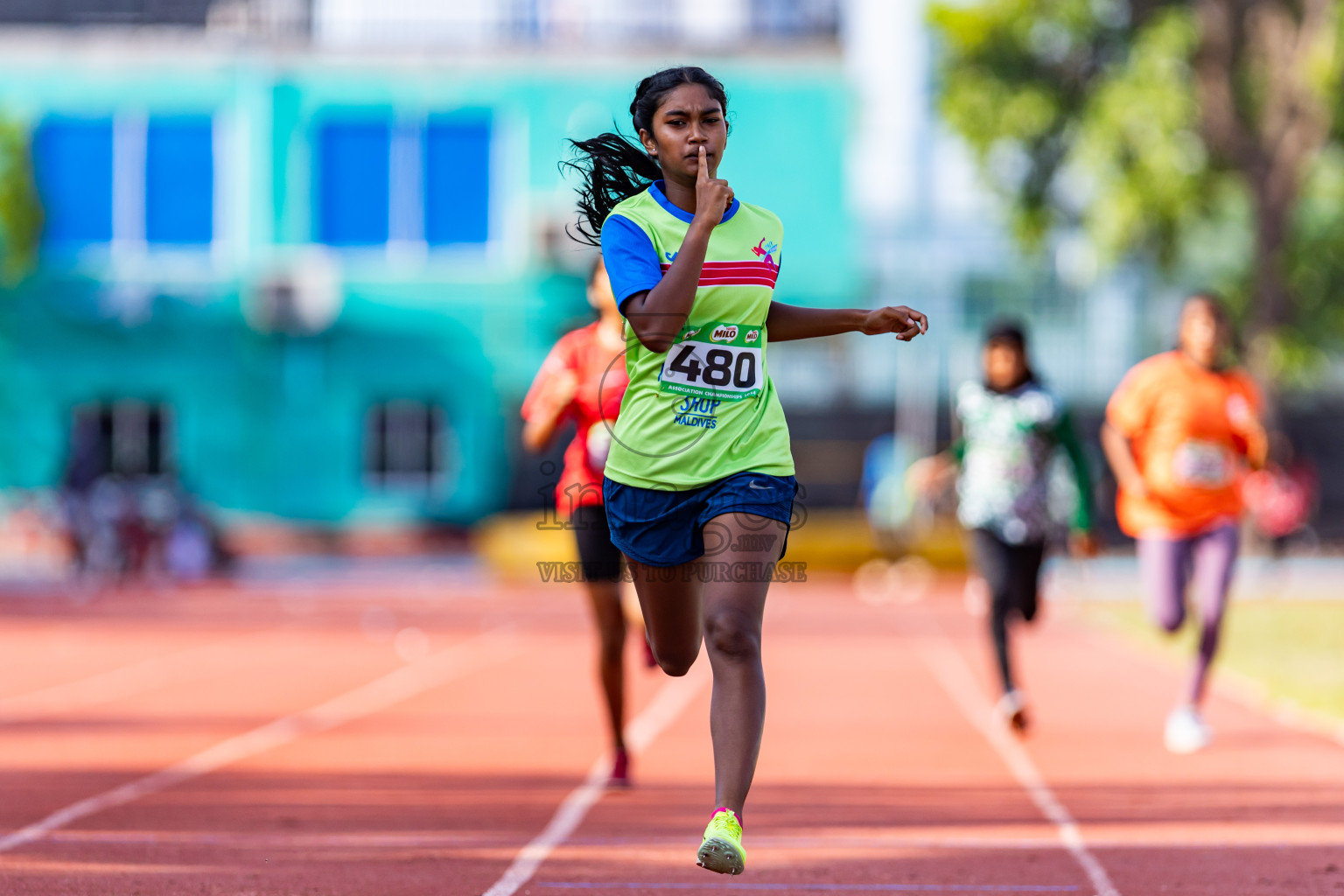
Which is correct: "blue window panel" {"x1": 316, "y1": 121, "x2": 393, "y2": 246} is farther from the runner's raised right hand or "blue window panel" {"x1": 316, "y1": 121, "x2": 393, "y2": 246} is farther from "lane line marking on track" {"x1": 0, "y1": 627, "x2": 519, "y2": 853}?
the runner's raised right hand

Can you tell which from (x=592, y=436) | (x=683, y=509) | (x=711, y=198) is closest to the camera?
(x=711, y=198)

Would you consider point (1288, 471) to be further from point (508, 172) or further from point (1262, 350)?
point (508, 172)

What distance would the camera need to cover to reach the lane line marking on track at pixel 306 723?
6980 mm

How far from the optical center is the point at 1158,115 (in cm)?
2300

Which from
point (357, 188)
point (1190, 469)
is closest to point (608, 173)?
point (1190, 469)

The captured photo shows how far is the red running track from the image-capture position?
5809mm

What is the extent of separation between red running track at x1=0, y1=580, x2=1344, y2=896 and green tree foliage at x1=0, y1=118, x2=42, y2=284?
17769 mm

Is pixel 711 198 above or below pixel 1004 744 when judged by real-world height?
above

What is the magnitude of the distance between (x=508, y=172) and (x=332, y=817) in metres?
25.9

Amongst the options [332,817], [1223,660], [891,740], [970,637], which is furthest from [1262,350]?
[332,817]

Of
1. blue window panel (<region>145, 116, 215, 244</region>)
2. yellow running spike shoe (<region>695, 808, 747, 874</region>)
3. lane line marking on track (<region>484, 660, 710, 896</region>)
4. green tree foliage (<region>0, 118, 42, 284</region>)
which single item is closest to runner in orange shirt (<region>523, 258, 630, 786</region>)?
lane line marking on track (<region>484, 660, 710, 896</region>)

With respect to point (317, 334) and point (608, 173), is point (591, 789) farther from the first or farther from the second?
point (317, 334)

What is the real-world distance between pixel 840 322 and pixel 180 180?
28.6 m

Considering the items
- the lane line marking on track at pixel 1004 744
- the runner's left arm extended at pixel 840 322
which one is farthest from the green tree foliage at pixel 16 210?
the runner's left arm extended at pixel 840 322
